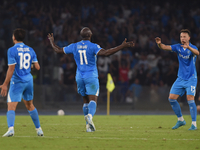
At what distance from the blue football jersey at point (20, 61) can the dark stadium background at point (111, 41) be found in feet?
36.0

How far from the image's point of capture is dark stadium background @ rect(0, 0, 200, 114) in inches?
739

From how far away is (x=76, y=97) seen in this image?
62.1 ft

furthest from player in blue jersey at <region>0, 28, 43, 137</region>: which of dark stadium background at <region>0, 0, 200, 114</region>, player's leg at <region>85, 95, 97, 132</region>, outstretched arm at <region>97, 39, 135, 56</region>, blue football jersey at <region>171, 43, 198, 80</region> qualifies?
dark stadium background at <region>0, 0, 200, 114</region>

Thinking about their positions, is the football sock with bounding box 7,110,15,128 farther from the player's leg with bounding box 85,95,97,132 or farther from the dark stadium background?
the dark stadium background

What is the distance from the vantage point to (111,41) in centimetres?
2234

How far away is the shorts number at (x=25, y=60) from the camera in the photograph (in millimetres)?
7428

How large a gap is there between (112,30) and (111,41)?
838mm

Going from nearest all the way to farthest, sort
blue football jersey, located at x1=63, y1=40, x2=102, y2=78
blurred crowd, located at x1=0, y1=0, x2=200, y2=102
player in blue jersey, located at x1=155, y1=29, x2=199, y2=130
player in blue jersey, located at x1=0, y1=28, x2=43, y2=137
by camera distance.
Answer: player in blue jersey, located at x1=0, y1=28, x2=43, y2=137, blue football jersey, located at x1=63, y1=40, x2=102, y2=78, player in blue jersey, located at x1=155, y1=29, x2=199, y2=130, blurred crowd, located at x1=0, y1=0, x2=200, y2=102

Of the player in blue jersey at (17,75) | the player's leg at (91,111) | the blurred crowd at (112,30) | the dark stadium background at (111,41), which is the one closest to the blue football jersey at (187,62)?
the player's leg at (91,111)

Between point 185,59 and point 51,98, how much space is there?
10.2 meters

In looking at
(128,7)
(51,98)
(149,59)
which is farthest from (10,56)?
(128,7)

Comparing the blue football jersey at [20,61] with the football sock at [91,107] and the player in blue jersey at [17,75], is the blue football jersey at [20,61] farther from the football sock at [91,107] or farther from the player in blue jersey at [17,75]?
the football sock at [91,107]

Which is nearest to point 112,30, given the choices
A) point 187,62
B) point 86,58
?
point 187,62

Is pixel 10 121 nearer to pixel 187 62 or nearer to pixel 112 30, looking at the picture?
pixel 187 62
